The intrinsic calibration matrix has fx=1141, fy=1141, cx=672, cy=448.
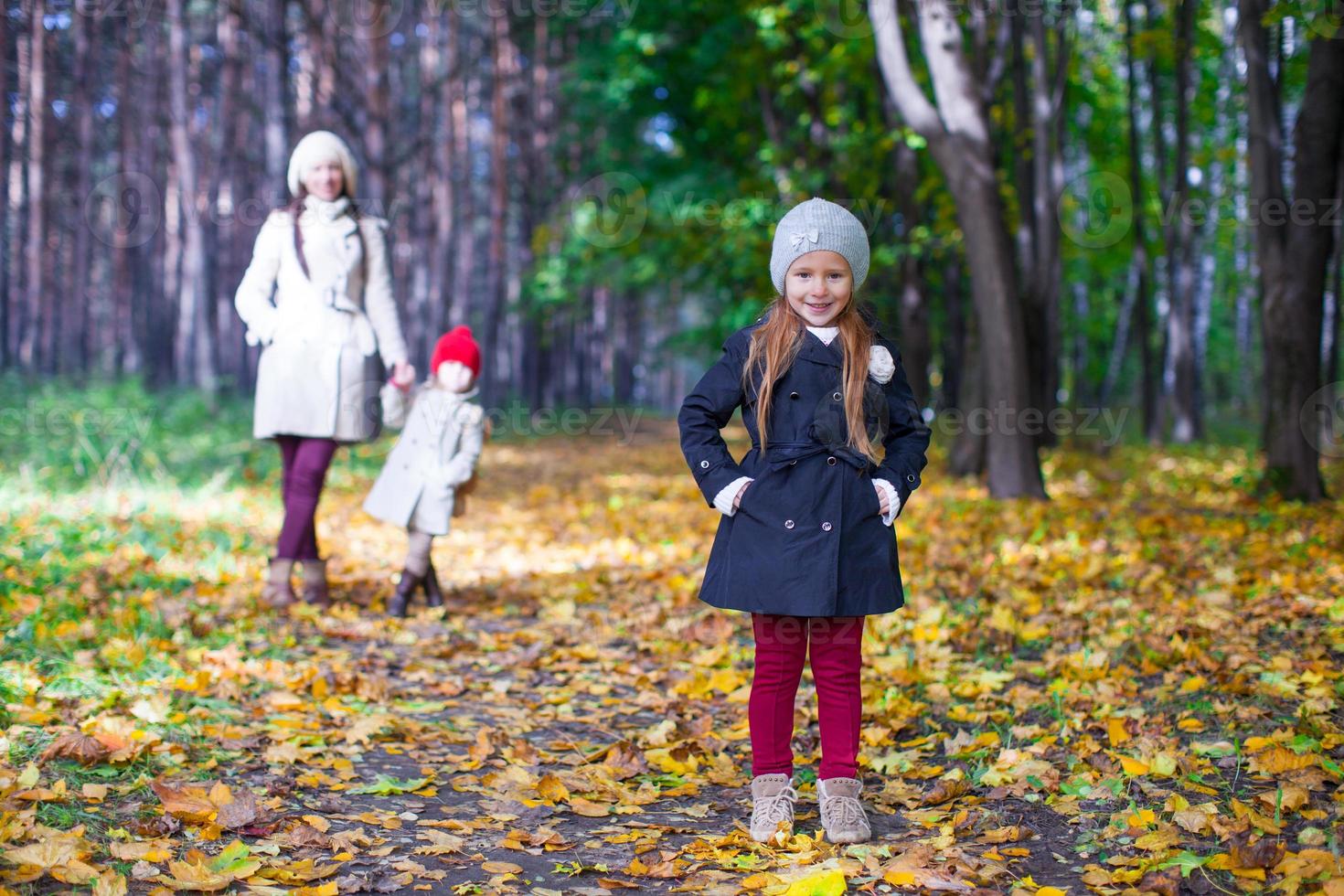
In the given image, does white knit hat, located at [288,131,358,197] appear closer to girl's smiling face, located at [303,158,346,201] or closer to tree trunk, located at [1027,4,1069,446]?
girl's smiling face, located at [303,158,346,201]

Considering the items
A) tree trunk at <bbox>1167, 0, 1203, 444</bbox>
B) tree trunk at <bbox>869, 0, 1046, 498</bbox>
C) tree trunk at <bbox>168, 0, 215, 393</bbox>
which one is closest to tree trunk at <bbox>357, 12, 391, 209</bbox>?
tree trunk at <bbox>168, 0, 215, 393</bbox>

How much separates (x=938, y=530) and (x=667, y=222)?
357 inches

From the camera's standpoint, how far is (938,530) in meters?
8.91

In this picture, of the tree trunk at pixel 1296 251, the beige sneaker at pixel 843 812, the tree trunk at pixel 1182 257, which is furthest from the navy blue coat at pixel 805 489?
the tree trunk at pixel 1182 257

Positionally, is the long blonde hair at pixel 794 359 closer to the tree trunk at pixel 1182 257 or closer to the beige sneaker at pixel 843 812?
the beige sneaker at pixel 843 812

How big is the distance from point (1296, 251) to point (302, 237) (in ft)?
26.4

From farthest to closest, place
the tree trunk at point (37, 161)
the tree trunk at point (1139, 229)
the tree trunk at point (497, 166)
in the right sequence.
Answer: the tree trunk at point (497, 166) → the tree trunk at point (37, 161) → the tree trunk at point (1139, 229)

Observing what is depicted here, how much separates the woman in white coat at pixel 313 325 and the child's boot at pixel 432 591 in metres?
0.70

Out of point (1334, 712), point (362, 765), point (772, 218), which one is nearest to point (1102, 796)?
point (1334, 712)

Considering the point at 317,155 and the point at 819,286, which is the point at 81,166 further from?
the point at 819,286

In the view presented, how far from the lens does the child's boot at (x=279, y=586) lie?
6.11 meters

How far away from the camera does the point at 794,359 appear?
3.37m

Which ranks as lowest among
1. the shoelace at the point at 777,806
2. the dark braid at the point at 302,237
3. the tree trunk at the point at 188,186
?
the shoelace at the point at 777,806

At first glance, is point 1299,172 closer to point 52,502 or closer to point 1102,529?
point 1102,529
